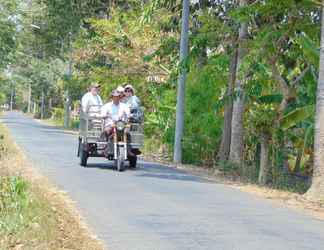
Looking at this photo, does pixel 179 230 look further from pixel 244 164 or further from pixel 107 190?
pixel 244 164

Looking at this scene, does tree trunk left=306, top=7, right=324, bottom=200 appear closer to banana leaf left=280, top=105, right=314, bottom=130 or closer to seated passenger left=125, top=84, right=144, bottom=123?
banana leaf left=280, top=105, right=314, bottom=130

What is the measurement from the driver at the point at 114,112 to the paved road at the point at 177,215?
4.02 ft

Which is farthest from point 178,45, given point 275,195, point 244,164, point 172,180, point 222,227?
point 222,227

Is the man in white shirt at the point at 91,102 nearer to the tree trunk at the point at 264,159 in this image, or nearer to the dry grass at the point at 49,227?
the tree trunk at the point at 264,159

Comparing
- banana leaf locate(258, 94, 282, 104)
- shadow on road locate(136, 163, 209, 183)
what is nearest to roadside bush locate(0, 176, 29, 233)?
shadow on road locate(136, 163, 209, 183)

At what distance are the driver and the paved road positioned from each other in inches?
48.2

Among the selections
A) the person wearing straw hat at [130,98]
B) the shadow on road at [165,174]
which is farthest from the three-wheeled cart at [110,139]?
the shadow on road at [165,174]

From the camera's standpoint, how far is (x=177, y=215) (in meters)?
11.2

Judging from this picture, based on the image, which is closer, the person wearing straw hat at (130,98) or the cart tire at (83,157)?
the cart tire at (83,157)

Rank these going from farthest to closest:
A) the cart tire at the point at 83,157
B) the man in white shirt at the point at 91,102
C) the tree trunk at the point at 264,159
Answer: the man in white shirt at the point at 91,102 < the cart tire at the point at 83,157 < the tree trunk at the point at 264,159

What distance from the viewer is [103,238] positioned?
930 cm

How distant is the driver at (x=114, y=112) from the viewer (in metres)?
18.3

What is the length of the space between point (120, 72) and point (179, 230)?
23.8 meters

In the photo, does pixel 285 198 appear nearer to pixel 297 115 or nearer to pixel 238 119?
pixel 297 115
